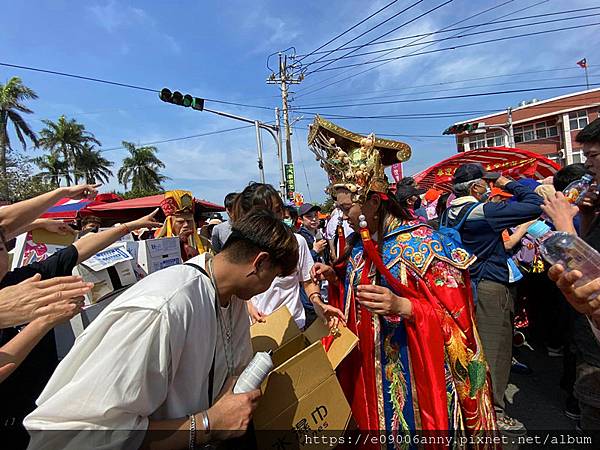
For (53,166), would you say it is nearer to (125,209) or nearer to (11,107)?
(11,107)

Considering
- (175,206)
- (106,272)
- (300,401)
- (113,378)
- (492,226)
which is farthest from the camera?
(175,206)

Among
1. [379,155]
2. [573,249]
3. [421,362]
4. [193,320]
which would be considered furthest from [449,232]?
[193,320]

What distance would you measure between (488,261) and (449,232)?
1.23 m

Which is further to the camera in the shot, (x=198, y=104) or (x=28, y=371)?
(x=198, y=104)

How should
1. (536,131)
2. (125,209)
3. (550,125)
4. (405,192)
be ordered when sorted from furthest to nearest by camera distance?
(536,131) < (550,125) < (125,209) < (405,192)

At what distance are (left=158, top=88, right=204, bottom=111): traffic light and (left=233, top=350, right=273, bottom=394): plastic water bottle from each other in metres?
10.8

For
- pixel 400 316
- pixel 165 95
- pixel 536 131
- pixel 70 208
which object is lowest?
pixel 400 316

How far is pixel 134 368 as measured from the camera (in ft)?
3.60

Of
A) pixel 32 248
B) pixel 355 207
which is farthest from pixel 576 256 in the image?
pixel 32 248

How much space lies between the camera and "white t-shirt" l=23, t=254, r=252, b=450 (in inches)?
42.2

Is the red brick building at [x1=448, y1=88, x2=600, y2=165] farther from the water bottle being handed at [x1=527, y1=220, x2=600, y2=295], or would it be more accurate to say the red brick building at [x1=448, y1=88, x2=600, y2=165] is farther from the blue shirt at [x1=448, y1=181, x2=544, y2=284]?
the water bottle being handed at [x1=527, y1=220, x2=600, y2=295]

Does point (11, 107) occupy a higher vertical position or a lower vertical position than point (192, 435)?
higher

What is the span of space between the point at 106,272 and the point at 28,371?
2.71ft

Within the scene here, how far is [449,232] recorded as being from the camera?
2354 mm
